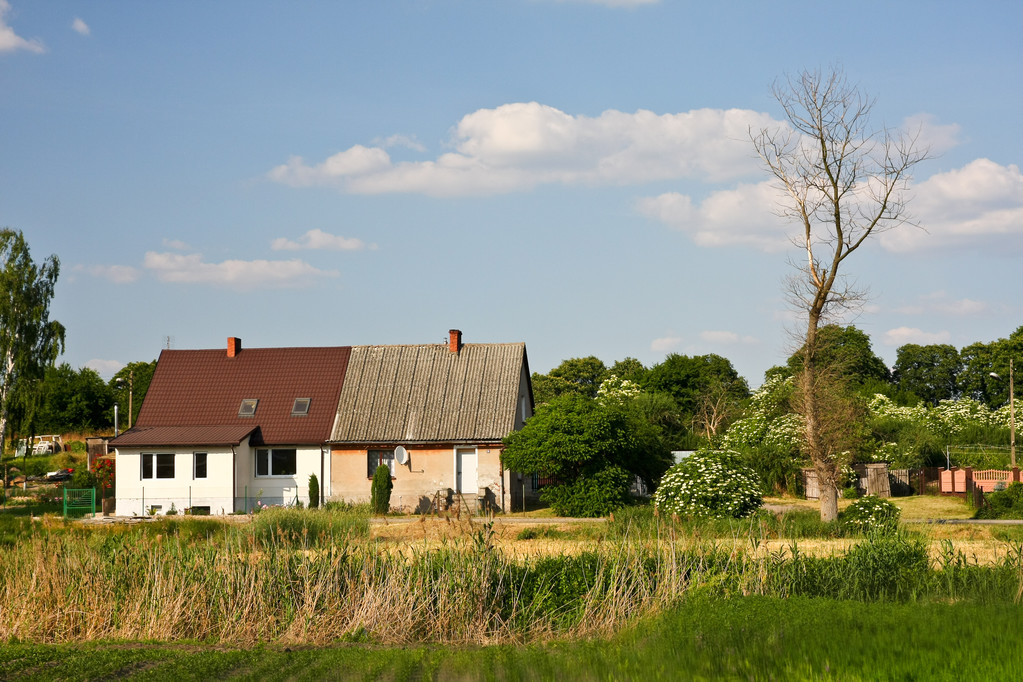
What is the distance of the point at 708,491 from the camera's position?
23375mm

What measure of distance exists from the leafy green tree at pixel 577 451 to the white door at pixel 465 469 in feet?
10.3

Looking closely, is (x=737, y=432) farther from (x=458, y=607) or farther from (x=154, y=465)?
(x=458, y=607)

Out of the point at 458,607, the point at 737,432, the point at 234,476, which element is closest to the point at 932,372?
the point at 737,432

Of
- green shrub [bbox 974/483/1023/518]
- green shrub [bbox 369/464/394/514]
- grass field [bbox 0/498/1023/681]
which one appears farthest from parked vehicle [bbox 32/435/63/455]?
grass field [bbox 0/498/1023/681]

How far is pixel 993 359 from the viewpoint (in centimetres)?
7969

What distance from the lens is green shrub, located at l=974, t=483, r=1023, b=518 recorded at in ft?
90.5

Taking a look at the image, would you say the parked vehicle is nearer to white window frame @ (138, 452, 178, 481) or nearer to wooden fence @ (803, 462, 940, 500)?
white window frame @ (138, 452, 178, 481)

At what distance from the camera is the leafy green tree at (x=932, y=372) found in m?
84.8

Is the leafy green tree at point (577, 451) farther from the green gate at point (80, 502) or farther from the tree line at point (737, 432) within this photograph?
the green gate at point (80, 502)

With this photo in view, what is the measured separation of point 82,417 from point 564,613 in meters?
74.8

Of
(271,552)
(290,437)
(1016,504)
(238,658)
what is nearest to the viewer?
(238,658)

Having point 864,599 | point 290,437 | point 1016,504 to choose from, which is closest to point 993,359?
point 1016,504

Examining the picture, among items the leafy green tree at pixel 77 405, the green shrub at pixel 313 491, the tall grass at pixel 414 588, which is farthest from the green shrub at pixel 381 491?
the leafy green tree at pixel 77 405

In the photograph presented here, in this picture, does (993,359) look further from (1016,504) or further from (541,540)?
(541,540)
